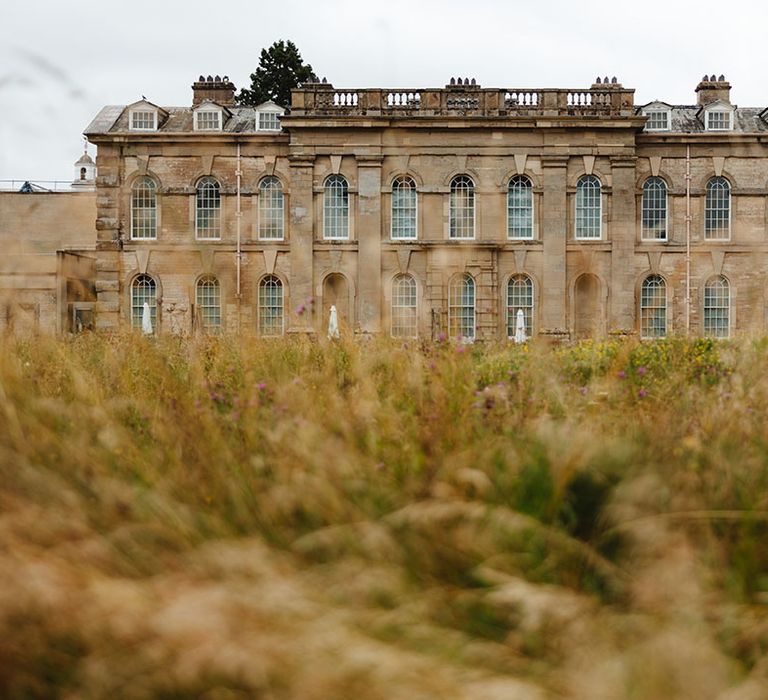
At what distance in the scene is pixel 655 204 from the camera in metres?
31.9

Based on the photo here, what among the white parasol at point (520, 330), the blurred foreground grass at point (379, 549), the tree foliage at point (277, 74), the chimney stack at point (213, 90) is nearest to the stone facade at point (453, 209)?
the chimney stack at point (213, 90)

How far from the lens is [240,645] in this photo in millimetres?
2309

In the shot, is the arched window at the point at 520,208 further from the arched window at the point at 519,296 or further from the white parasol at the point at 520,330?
the white parasol at the point at 520,330

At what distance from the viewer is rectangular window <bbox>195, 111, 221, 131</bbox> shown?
1278 inches

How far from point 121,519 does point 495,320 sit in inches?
1109

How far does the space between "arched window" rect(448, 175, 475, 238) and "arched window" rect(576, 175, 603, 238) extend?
3.81 meters

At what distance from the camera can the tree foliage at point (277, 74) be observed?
49.6 metres

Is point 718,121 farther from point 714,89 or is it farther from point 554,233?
point 554,233

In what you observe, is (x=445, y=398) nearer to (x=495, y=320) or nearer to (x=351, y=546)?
(x=351, y=546)

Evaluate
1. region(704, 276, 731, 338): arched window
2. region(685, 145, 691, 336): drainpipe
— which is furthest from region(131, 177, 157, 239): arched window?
region(704, 276, 731, 338): arched window

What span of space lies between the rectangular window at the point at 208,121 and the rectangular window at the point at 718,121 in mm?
18180

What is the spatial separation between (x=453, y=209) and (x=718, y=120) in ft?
34.7

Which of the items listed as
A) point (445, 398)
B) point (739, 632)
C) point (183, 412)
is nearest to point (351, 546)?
point (739, 632)

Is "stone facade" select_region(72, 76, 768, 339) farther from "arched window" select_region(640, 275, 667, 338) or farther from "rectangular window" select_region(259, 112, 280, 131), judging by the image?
"rectangular window" select_region(259, 112, 280, 131)
